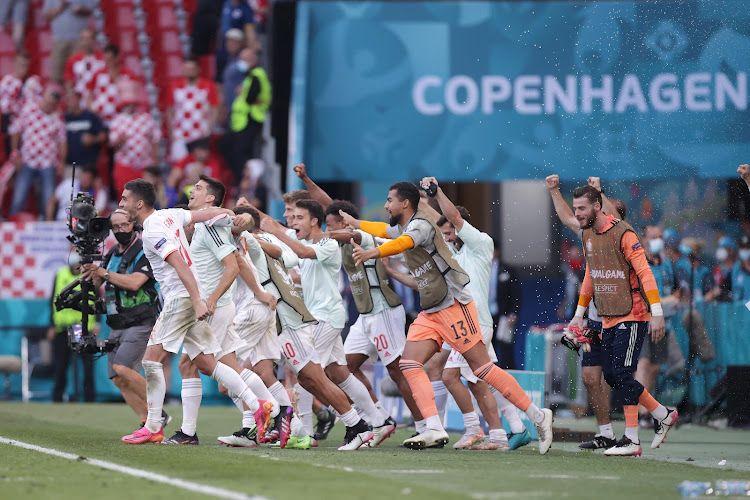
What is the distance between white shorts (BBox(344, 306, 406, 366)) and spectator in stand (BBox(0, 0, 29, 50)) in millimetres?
12921

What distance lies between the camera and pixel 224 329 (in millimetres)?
11125

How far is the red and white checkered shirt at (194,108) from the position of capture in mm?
21516

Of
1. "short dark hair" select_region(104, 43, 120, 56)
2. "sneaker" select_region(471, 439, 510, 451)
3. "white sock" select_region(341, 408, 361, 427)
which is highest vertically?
"short dark hair" select_region(104, 43, 120, 56)

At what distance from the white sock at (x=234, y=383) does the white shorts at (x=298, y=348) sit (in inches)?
25.4

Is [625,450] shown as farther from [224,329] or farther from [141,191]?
[141,191]

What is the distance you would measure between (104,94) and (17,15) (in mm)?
2609

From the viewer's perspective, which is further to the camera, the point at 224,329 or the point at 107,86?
the point at 107,86

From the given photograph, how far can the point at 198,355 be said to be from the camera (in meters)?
10.8

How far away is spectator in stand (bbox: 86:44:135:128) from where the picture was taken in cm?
2191

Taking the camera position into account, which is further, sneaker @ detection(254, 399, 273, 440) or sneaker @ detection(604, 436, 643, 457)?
sneaker @ detection(604, 436, 643, 457)

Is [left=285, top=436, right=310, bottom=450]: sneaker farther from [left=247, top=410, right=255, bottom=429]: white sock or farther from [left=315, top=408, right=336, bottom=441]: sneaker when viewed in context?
[left=315, top=408, right=336, bottom=441]: sneaker

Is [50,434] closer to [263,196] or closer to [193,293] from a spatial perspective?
[193,293]

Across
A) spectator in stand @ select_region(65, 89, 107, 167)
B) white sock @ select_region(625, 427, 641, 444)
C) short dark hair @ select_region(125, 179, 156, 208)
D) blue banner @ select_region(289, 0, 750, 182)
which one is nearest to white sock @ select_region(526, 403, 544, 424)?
white sock @ select_region(625, 427, 641, 444)

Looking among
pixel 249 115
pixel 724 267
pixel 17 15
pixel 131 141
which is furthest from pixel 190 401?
pixel 17 15
